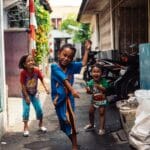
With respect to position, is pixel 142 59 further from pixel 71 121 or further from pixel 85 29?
pixel 85 29

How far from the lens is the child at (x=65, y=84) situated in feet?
21.7

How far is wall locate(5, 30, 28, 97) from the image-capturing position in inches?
537

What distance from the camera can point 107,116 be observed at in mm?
9977

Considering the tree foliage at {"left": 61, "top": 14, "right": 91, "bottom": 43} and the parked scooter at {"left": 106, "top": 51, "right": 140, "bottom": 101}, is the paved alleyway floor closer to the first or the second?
the parked scooter at {"left": 106, "top": 51, "right": 140, "bottom": 101}

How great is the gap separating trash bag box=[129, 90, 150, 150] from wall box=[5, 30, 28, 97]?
24.3 ft

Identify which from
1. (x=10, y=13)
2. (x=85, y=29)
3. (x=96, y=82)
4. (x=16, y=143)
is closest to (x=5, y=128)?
(x=16, y=143)

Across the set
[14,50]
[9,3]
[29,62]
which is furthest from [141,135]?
[9,3]

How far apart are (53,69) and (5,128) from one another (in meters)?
2.35

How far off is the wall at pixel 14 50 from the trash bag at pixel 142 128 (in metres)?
7.40

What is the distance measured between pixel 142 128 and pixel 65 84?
3.96 ft

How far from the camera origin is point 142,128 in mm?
6469

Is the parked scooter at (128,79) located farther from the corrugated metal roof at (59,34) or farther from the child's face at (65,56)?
the corrugated metal roof at (59,34)

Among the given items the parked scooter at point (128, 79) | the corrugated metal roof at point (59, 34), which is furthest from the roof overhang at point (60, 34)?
the parked scooter at point (128, 79)

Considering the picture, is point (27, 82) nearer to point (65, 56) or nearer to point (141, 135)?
point (65, 56)
